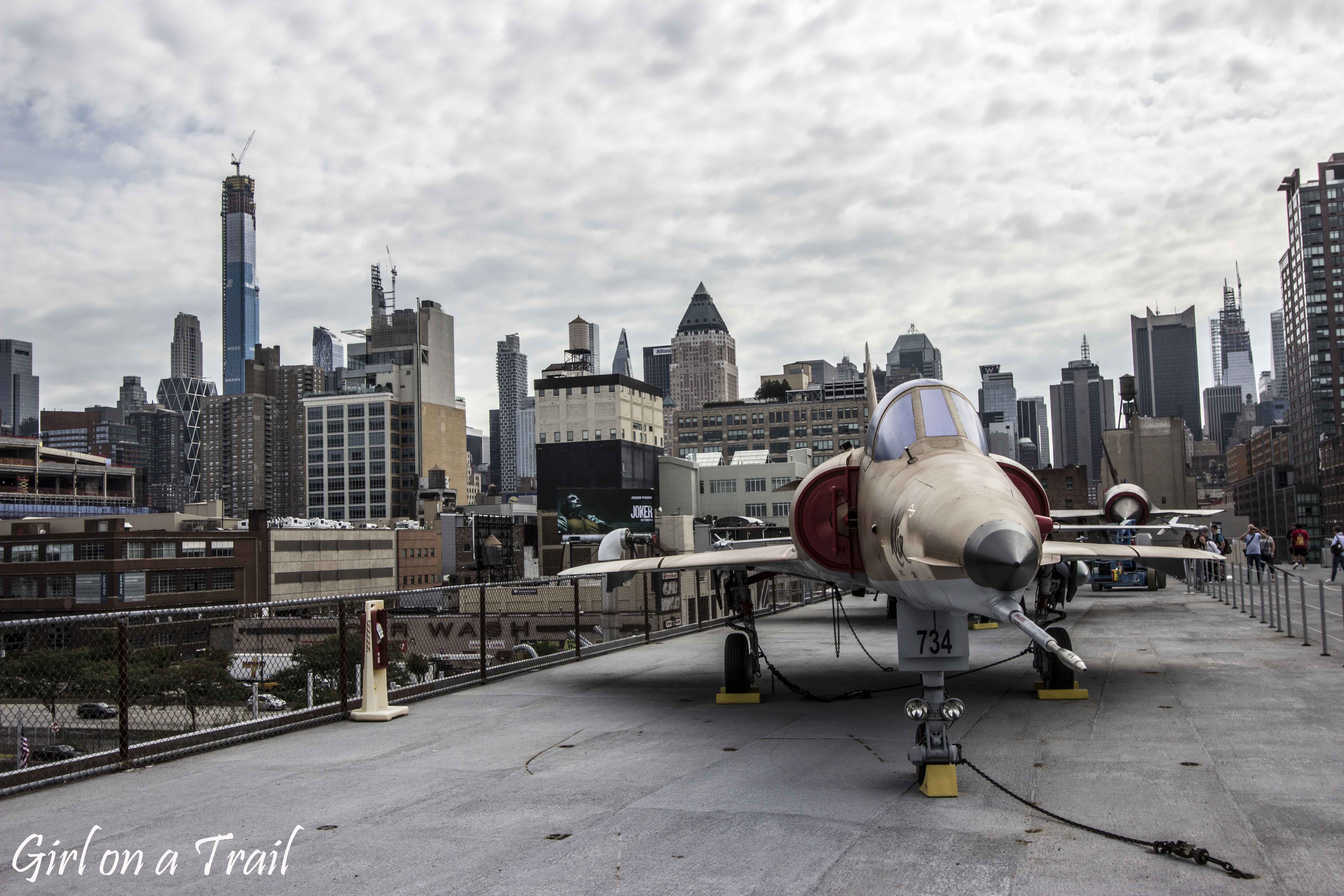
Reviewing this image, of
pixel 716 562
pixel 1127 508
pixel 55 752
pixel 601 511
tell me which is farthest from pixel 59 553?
pixel 716 562

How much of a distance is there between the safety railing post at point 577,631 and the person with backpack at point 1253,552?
634 inches

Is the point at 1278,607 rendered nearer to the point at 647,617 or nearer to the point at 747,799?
the point at 647,617

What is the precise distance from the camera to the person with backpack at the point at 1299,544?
116 feet

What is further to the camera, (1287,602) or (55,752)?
(1287,602)

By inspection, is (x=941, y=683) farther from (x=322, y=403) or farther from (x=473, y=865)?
(x=322, y=403)

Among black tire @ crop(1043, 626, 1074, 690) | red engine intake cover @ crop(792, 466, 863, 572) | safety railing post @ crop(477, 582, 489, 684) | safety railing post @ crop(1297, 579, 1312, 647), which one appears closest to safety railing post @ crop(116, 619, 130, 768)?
safety railing post @ crop(477, 582, 489, 684)

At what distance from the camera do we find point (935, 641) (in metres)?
7.43

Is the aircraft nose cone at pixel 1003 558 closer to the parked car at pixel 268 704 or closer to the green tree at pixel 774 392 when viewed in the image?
the parked car at pixel 268 704

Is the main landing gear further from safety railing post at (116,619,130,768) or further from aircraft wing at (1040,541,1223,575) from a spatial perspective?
safety railing post at (116,619,130,768)

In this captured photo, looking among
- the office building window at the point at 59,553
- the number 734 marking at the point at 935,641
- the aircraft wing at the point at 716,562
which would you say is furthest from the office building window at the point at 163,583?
the number 734 marking at the point at 935,641

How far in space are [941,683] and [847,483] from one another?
3.18m

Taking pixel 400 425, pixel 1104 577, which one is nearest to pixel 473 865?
pixel 1104 577

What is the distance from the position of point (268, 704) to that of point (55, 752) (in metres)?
2.42

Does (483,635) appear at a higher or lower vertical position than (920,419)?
lower
